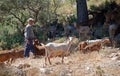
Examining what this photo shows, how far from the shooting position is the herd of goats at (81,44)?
10.6m

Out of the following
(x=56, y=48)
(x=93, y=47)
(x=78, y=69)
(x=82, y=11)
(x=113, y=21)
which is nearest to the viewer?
(x=78, y=69)

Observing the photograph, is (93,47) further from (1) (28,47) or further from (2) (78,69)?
(2) (78,69)

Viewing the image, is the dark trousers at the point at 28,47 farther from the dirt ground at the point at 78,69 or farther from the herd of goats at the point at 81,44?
the dirt ground at the point at 78,69

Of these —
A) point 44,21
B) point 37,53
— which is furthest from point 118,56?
point 44,21

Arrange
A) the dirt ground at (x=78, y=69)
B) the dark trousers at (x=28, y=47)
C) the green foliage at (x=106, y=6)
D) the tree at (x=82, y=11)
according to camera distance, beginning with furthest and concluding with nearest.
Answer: the green foliage at (x=106, y=6)
the tree at (x=82, y=11)
the dark trousers at (x=28, y=47)
the dirt ground at (x=78, y=69)

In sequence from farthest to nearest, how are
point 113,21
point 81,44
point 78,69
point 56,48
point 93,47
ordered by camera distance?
point 113,21 < point 81,44 < point 93,47 < point 56,48 < point 78,69

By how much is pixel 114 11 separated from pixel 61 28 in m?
4.51

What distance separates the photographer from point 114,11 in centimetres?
2028

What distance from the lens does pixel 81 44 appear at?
13.0m

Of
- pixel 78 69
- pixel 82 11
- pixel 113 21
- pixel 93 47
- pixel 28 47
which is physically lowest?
pixel 113 21

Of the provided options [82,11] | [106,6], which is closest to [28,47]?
[82,11]

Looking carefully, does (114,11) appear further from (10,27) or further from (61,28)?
(10,27)

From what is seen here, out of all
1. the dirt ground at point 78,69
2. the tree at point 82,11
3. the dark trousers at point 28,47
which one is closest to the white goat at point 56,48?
the dirt ground at point 78,69

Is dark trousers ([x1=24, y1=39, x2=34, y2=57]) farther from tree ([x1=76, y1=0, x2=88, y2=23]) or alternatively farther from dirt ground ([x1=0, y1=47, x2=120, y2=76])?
tree ([x1=76, y1=0, x2=88, y2=23])
